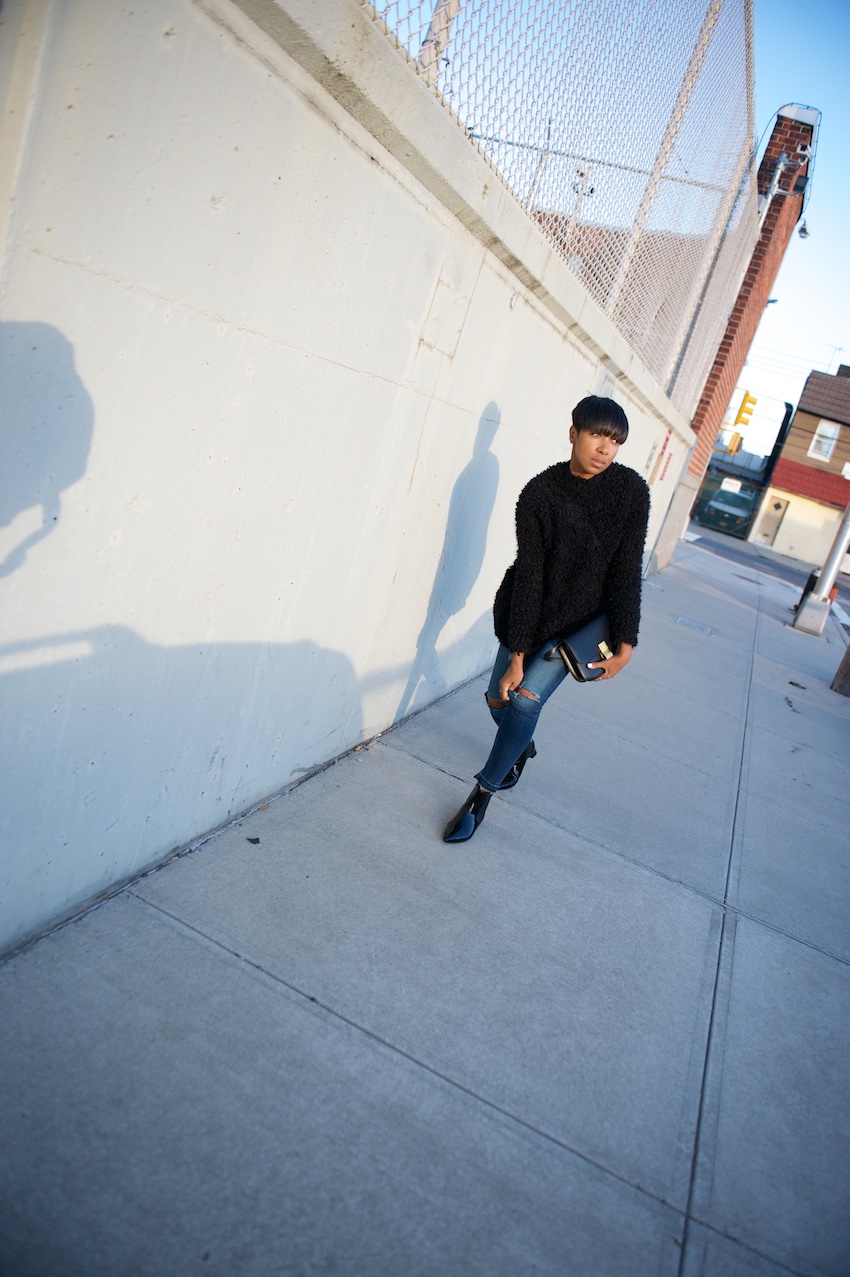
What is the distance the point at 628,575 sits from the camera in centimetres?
310

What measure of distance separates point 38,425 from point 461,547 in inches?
104

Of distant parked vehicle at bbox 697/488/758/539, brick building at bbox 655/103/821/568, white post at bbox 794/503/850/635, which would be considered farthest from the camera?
→ distant parked vehicle at bbox 697/488/758/539

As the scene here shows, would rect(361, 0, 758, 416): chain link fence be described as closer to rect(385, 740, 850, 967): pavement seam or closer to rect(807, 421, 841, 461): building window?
rect(385, 740, 850, 967): pavement seam

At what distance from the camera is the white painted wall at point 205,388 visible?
60.9 inches

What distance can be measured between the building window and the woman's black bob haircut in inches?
1576

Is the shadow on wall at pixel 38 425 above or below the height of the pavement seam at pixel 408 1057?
above

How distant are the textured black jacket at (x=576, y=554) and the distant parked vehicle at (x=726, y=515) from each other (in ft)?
119

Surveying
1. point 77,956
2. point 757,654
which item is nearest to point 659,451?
point 757,654

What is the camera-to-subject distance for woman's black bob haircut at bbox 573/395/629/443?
292cm

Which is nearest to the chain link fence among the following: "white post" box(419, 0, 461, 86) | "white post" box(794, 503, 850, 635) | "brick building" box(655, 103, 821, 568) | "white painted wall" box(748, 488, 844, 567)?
"white post" box(419, 0, 461, 86)

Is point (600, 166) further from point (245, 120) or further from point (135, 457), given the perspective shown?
point (135, 457)

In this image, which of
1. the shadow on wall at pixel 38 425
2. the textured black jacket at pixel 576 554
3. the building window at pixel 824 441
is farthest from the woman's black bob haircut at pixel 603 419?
the building window at pixel 824 441

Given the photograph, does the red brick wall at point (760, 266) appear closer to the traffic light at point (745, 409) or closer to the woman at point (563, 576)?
the traffic light at point (745, 409)

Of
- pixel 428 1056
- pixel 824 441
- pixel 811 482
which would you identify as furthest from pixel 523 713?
pixel 824 441
